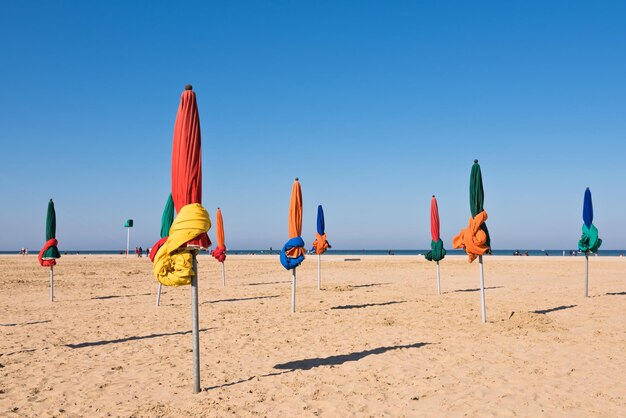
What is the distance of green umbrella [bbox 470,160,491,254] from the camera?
11375mm

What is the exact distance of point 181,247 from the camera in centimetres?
621

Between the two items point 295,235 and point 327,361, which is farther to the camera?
point 295,235

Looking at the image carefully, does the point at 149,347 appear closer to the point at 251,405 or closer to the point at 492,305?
the point at 251,405

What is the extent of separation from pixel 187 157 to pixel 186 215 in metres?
0.83

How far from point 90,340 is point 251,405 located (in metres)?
5.70

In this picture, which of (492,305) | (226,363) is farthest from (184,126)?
(492,305)

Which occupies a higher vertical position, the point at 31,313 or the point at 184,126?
the point at 184,126

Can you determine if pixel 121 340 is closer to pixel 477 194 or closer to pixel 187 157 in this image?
pixel 187 157

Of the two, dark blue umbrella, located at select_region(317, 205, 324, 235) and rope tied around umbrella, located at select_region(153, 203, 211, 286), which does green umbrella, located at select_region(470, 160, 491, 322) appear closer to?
rope tied around umbrella, located at select_region(153, 203, 211, 286)

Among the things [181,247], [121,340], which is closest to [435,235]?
[121,340]

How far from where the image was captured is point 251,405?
6113 mm

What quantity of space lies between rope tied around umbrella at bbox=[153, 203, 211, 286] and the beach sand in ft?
5.76

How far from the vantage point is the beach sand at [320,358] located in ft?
20.1

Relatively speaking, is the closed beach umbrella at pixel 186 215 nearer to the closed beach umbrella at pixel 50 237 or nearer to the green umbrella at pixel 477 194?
the green umbrella at pixel 477 194
